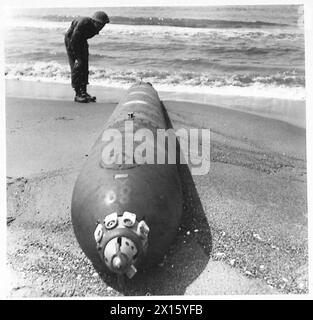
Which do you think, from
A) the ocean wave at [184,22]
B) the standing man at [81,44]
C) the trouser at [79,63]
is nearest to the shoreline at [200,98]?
the standing man at [81,44]

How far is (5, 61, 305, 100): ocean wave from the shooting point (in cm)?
871

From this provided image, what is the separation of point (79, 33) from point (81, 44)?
0.28m

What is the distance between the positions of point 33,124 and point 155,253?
4576mm

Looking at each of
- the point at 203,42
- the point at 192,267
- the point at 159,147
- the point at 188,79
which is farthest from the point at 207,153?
the point at 203,42

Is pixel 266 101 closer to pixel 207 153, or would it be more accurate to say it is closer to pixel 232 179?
pixel 207 153

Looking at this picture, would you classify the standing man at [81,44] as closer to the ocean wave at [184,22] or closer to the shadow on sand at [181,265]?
the ocean wave at [184,22]

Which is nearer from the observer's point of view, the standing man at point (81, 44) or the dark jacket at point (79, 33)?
the standing man at point (81, 44)

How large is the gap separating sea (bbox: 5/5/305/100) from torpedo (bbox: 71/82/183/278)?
493 cm

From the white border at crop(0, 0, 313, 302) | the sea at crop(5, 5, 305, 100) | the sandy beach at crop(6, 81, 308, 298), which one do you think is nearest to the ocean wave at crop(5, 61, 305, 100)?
the sea at crop(5, 5, 305, 100)

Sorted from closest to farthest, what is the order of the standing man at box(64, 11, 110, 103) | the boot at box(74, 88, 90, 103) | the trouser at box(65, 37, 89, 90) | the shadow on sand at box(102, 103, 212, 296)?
1. the shadow on sand at box(102, 103, 212, 296)
2. the standing man at box(64, 11, 110, 103)
3. the trouser at box(65, 37, 89, 90)
4. the boot at box(74, 88, 90, 103)

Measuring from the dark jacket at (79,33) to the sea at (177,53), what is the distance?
0.35 metres

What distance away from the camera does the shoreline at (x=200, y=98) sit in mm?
7383

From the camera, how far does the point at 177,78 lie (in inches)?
382

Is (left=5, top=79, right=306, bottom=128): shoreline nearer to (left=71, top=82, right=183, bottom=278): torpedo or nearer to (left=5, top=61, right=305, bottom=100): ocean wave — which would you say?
(left=5, top=61, right=305, bottom=100): ocean wave
